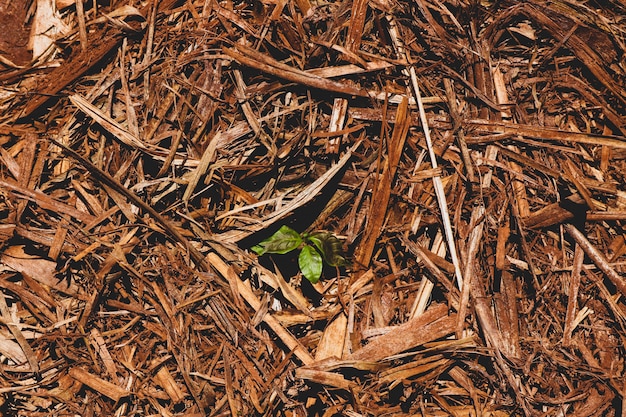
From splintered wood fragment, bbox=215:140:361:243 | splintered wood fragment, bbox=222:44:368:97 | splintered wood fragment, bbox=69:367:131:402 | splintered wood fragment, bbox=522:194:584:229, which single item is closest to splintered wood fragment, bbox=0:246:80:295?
splintered wood fragment, bbox=69:367:131:402

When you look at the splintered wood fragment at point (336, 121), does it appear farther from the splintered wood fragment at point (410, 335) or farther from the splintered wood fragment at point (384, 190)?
the splintered wood fragment at point (410, 335)

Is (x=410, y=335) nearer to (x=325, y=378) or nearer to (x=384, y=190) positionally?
(x=325, y=378)

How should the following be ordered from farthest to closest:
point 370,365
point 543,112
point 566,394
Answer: point 543,112 → point 566,394 → point 370,365

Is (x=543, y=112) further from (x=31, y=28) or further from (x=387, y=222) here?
(x=31, y=28)

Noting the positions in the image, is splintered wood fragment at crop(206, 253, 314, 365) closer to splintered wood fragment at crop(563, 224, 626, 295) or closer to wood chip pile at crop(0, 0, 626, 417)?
wood chip pile at crop(0, 0, 626, 417)

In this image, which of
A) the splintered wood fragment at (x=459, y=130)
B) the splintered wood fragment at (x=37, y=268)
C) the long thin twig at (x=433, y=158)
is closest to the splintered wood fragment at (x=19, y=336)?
the splintered wood fragment at (x=37, y=268)

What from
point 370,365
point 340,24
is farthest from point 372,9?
point 370,365

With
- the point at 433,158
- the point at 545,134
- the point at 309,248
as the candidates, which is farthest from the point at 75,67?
the point at 545,134

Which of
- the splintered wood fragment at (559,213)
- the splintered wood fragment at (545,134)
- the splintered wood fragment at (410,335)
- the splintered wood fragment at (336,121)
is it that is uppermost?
the splintered wood fragment at (545,134)
